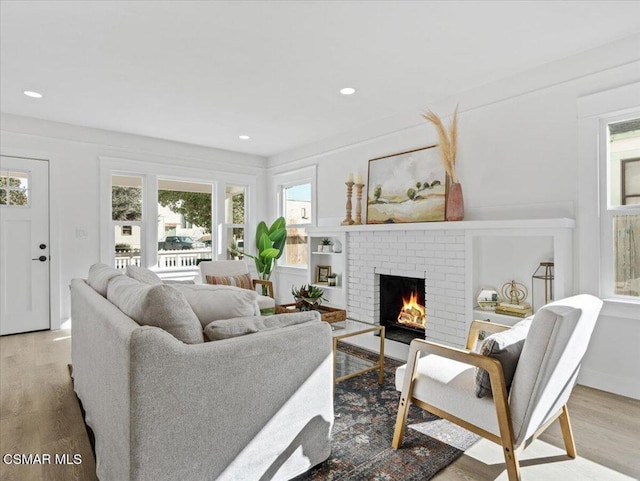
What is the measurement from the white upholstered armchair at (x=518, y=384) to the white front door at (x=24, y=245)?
452 cm

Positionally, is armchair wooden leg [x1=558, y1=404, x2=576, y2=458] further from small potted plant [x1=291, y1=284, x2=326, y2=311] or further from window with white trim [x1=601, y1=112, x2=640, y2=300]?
small potted plant [x1=291, y1=284, x2=326, y2=311]

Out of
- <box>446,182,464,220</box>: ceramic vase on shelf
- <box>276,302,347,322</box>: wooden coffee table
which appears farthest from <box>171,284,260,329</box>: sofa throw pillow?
<box>446,182,464,220</box>: ceramic vase on shelf

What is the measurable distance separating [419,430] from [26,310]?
4.59m

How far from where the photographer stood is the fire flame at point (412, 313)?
390 cm

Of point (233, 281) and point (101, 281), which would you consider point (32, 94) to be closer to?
point (101, 281)

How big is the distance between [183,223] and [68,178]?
155cm

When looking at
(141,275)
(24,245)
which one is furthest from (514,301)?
(24,245)

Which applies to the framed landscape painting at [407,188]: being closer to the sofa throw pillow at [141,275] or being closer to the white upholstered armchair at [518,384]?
the white upholstered armchair at [518,384]

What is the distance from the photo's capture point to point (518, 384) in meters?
1.56

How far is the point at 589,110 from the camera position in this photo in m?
2.77

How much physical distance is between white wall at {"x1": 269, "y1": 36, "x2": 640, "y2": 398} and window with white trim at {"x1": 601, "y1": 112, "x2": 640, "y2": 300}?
0.13 meters

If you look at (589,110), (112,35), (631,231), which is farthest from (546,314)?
(112,35)

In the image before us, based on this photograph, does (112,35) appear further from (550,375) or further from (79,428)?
(550,375)

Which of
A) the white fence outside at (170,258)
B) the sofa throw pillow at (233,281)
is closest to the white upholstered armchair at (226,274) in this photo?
the sofa throw pillow at (233,281)
